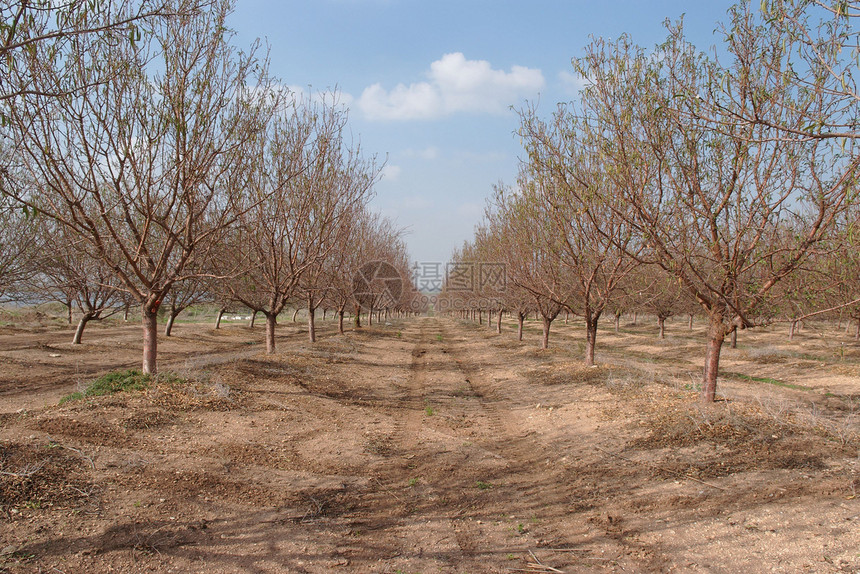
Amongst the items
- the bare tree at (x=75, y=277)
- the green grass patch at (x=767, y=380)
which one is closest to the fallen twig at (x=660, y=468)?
the green grass patch at (x=767, y=380)

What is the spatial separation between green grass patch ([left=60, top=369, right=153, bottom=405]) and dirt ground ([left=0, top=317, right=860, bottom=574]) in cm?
27

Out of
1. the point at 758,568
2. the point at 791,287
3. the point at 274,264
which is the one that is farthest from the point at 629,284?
the point at 758,568

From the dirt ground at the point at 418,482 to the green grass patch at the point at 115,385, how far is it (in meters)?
→ 0.27

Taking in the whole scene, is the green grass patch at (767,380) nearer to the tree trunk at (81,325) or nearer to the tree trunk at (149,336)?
the tree trunk at (149,336)

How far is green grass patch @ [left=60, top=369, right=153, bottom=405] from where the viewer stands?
7.70 m

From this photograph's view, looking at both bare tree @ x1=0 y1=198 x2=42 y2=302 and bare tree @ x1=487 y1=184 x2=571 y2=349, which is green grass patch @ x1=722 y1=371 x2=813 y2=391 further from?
bare tree @ x1=0 y1=198 x2=42 y2=302

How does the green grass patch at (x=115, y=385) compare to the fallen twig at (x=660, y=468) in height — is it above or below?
above

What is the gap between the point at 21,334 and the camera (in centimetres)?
2333

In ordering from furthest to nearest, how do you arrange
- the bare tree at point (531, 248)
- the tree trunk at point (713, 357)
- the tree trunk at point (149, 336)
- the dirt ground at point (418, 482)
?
the bare tree at point (531, 248), the tree trunk at point (149, 336), the tree trunk at point (713, 357), the dirt ground at point (418, 482)

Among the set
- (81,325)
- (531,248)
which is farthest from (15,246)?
(531,248)

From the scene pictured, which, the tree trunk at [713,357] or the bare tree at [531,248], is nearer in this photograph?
the tree trunk at [713,357]

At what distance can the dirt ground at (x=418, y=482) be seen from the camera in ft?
13.3

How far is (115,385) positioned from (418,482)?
5461 millimetres

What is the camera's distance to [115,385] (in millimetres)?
8102
